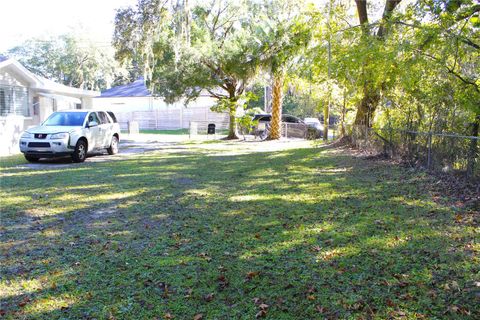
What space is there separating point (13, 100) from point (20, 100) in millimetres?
600

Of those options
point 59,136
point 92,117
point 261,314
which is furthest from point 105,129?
point 261,314

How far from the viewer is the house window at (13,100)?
18.3 metres

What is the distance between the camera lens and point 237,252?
4.88 metres

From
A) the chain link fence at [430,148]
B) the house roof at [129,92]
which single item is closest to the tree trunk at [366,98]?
the chain link fence at [430,148]

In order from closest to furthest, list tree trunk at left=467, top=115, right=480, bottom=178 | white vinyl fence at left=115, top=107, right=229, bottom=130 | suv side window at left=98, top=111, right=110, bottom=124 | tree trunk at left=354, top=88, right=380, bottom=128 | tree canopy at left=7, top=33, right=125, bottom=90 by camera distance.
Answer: tree trunk at left=467, top=115, right=480, bottom=178 → tree trunk at left=354, top=88, right=380, bottom=128 → suv side window at left=98, top=111, right=110, bottom=124 → white vinyl fence at left=115, top=107, right=229, bottom=130 → tree canopy at left=7, top=33, right=125, bottom=90

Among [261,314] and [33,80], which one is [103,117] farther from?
[261,314]

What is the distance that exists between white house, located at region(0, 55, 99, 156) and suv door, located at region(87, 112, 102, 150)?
4326mm

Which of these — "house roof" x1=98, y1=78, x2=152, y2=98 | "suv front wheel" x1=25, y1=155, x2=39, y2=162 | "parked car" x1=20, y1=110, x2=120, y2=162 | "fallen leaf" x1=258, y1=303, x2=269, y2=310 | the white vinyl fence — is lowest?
"fallen leaf" x1=258, y1=303, x2=269, y2=310

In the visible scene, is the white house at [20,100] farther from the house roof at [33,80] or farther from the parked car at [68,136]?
the parked car at [68,136]

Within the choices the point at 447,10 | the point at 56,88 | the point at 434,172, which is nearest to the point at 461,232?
the point at 434,172

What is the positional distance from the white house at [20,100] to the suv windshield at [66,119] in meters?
3.59

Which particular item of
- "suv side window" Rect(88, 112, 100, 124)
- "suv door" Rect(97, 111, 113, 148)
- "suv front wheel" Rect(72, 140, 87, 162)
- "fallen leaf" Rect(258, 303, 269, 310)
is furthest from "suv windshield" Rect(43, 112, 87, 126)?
"fallen leaf" Rect(258, 303, 269, 310)

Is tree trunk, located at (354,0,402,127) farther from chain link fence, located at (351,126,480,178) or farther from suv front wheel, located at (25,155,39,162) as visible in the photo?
suv front wheel, located at (25,155,39,162)

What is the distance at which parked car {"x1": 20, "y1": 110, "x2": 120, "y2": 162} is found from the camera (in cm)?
1270
